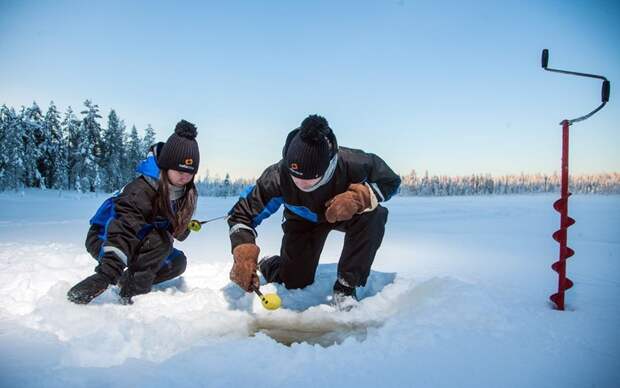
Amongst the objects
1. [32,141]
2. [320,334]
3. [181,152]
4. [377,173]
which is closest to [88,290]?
[181,152]

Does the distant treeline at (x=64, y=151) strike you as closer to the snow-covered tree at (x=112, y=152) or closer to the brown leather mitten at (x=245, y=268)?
the snow-covered tree at (x=112, y=152)

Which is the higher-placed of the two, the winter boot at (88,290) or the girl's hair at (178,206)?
the girl's hair at (178,206)

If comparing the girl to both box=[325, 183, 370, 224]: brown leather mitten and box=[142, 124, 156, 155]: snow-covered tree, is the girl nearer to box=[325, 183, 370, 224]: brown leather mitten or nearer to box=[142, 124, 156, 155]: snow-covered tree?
box=[325, 183, 370, 224]: brown leather mitten

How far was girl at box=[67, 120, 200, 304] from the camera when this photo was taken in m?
2.50

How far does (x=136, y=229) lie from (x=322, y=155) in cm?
133

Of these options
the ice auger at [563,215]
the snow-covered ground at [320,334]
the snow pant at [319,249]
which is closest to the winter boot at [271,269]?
the snow pant at [319,249]

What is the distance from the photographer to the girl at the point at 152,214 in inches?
98.3

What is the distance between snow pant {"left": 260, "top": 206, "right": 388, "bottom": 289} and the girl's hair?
0.81m

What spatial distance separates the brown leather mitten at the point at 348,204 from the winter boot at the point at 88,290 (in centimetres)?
145

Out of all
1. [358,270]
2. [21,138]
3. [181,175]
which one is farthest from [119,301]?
[21,138]

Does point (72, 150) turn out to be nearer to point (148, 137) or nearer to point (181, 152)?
point (148, 137)

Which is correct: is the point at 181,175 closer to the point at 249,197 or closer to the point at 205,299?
the point at 249,197

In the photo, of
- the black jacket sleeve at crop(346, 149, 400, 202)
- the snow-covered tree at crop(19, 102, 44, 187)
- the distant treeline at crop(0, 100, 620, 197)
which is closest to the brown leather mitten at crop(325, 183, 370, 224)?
the black jacket sleeve at crop(346, 149, 400, 202)

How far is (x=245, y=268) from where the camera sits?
98.6 inches
